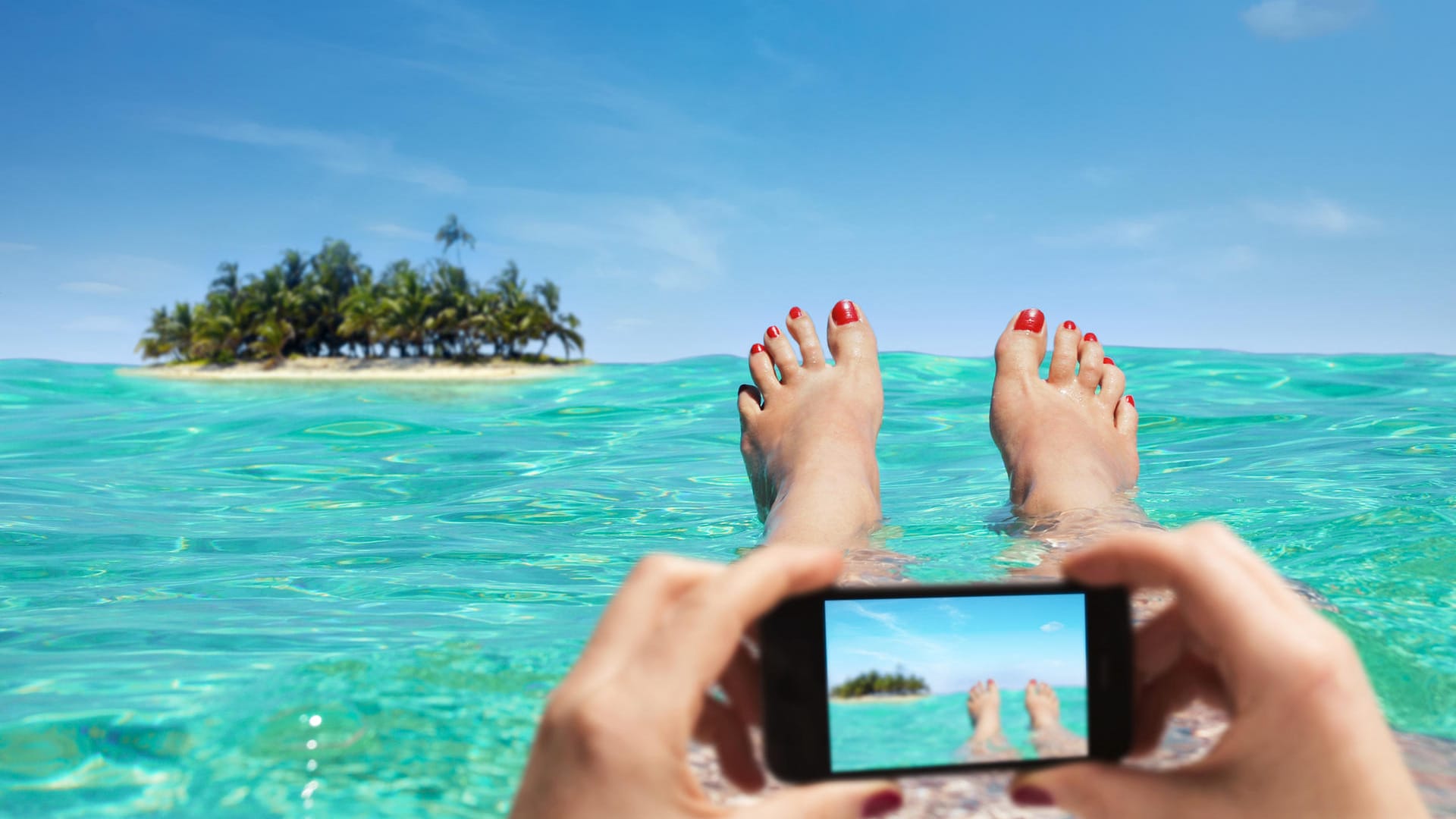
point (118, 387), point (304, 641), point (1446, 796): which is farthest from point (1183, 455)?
point (118, 387)

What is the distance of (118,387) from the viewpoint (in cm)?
1579

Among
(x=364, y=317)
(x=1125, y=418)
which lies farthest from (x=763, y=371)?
(x=364, y=317)

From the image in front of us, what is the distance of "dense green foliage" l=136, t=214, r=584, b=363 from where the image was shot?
28.4m

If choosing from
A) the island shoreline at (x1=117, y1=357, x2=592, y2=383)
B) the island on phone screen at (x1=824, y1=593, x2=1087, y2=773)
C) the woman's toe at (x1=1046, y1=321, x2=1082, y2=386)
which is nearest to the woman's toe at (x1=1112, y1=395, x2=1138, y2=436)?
the woman's toe at (x1=1046, y1=321, x2=1082, y2=386)

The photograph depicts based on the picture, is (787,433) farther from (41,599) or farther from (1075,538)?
(41,599)

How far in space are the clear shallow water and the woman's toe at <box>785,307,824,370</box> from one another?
0.56m

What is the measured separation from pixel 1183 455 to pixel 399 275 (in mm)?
27494

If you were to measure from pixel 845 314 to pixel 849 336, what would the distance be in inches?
3.6

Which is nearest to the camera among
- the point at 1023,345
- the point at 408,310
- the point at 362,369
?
the point at 1023,345

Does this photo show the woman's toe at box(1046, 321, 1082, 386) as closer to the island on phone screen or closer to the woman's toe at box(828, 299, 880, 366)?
the woman's toe at box(828, 299, 880, 366)

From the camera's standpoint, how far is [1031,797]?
67cm

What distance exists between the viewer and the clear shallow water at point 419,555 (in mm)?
1204

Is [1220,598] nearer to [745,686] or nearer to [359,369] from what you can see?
[745,686]

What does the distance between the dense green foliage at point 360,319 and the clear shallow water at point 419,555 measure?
22.1 metres
